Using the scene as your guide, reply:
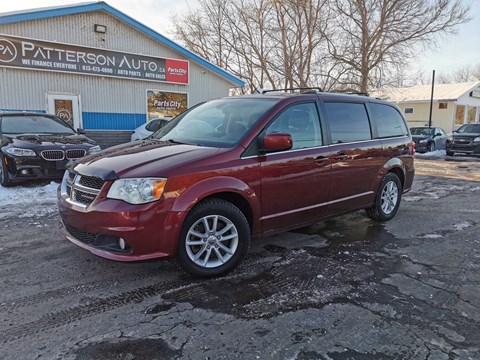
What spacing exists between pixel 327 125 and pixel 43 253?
3622 millimetres

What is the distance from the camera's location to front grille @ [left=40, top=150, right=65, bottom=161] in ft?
23.8

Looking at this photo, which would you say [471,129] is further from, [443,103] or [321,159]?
[321,159]

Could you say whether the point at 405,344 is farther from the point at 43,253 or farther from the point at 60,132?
the point at 60,132

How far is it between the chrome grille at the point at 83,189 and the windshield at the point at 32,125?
524 centimetres

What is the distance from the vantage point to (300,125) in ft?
14.6

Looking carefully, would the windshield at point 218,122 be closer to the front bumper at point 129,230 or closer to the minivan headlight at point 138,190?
the minivan headlight at point 138,190

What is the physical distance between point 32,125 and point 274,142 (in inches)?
265

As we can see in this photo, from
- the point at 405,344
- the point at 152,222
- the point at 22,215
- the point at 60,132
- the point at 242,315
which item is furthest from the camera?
the point at 60,132

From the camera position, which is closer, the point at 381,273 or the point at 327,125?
the point at 381,273

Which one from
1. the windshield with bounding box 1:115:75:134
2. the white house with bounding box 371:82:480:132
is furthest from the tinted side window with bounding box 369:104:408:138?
the white house with bounding box 371:82:480:132

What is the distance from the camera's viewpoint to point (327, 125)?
4.68 m

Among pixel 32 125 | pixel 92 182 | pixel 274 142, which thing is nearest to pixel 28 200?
pixel 32 125

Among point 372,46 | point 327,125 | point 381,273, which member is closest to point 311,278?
point 381,273

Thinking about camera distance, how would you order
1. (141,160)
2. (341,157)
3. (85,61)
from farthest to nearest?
(85,61)
(341,157)
(141,160)
